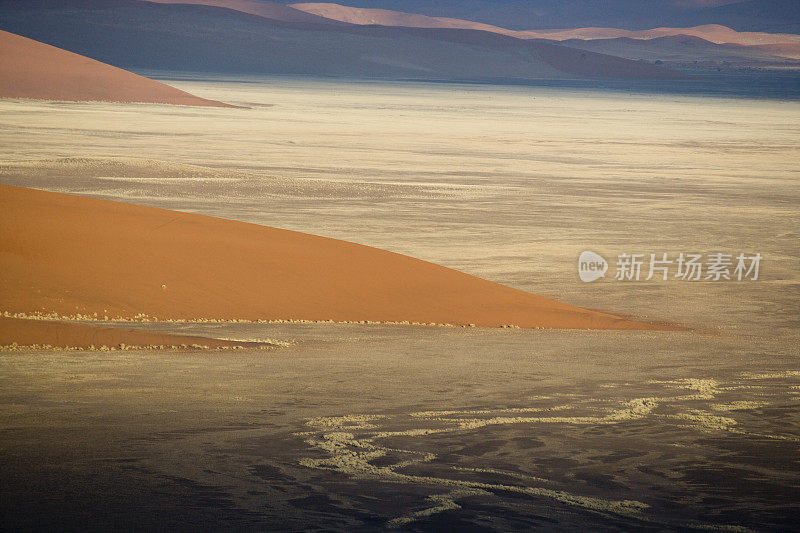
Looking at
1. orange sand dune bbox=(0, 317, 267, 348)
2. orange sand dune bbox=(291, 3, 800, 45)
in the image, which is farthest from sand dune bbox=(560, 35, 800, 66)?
orange sand dune bbox=(0, 317, 267, 348)

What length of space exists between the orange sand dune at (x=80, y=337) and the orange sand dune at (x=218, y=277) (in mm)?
940

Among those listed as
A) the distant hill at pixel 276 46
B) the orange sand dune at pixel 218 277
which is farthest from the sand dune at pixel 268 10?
the orange sand dune at pixel 218 277

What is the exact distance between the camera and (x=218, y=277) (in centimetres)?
1105

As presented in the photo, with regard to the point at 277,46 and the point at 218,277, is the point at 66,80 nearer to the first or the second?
the point at 218,277

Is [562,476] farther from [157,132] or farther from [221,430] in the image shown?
[157,132]

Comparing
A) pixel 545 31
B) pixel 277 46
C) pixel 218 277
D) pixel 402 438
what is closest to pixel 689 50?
pixel 545 31

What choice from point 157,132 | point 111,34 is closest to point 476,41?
point 111,34

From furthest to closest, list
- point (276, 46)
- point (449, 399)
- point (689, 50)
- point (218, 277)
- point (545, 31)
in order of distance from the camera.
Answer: point (545, 31) → point (689, 50) → point (276, 46) → point (218, 277) → point (449, 399)

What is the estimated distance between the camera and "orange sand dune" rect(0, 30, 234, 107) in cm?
4609

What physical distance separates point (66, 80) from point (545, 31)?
130768 millimetres

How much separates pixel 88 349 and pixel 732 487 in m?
4.95

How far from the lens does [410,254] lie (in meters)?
13.8

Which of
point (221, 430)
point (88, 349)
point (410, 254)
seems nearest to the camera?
point (221, 430)

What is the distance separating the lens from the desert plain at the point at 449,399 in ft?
16.6
